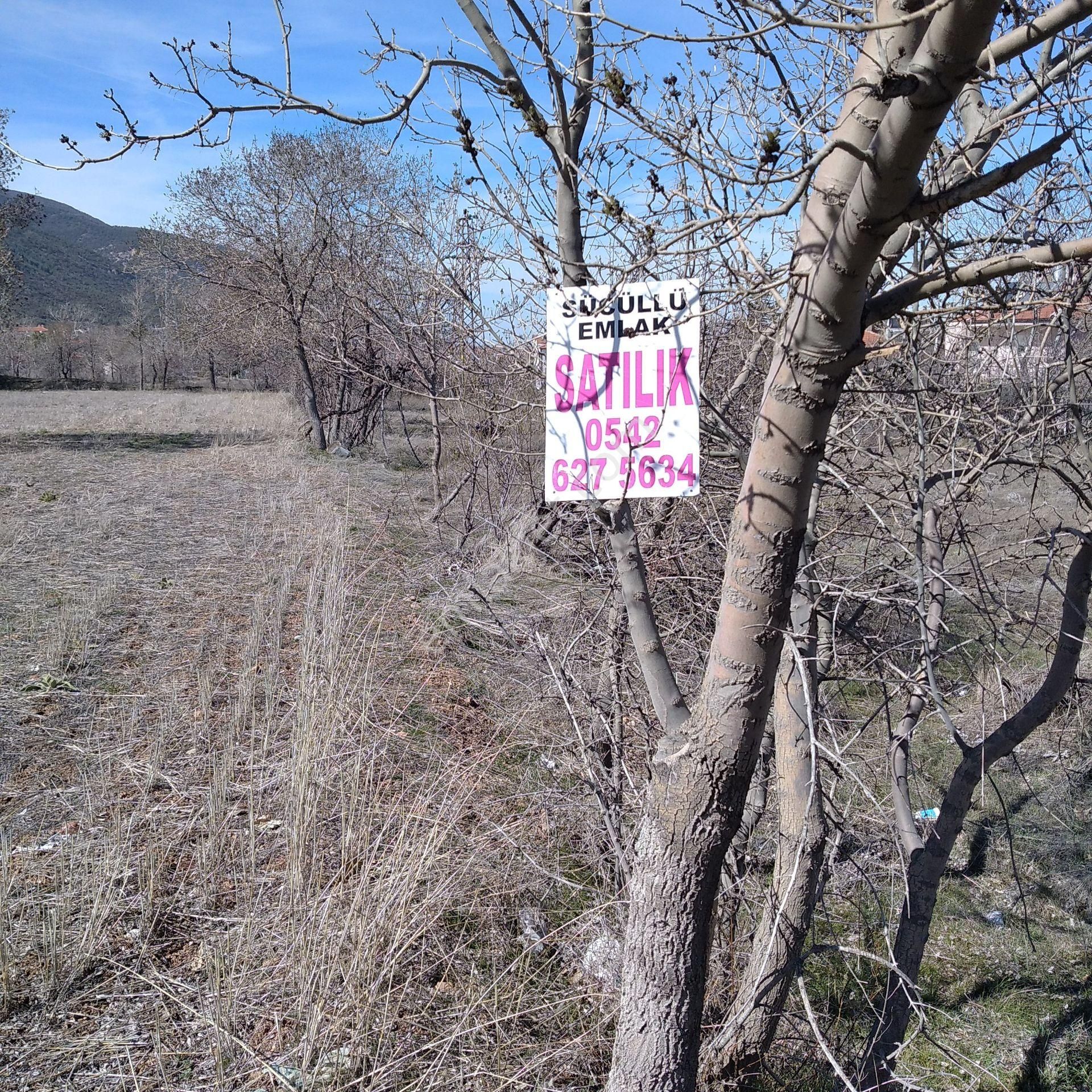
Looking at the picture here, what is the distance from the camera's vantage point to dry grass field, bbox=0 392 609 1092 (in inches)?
92.3

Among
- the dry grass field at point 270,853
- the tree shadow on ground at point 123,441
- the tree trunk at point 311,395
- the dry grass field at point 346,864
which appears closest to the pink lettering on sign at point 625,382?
the dry grass field at point 346,864

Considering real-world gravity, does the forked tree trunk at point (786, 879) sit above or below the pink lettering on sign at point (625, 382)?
below

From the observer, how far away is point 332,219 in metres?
15.0

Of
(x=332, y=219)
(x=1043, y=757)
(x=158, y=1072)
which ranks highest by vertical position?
(x=332, y=219)

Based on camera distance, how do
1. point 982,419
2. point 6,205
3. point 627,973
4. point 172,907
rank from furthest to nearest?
point 6,205 → point 172,907 → point 982,419 → point 627,973

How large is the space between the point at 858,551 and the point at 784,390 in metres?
4.12

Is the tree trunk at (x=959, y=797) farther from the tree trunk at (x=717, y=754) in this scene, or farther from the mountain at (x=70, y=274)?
the mountain at (x=70, y=274)

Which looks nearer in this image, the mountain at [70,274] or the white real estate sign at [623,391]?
the white real estate sign at [623,391]

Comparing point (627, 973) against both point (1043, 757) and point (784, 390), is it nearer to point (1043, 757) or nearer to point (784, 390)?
point (784, 390)

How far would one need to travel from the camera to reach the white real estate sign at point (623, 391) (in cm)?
184

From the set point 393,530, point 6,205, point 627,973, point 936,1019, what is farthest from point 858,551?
point 6,205

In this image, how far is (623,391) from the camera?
190cm

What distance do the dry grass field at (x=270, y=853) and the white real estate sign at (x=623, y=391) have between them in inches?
54.3

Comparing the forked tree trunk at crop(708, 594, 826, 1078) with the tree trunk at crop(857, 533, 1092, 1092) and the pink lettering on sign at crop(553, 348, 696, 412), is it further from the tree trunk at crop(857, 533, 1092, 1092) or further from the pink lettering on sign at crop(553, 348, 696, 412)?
the pink lettering on sign at crop(553, 348, 696, 412)
